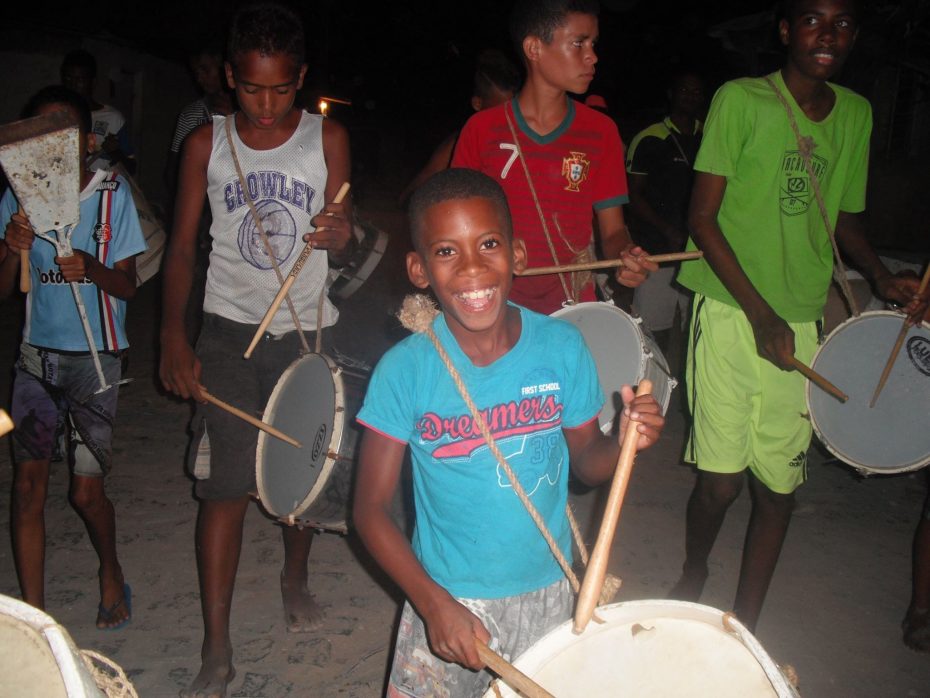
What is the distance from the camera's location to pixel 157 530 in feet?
13.4

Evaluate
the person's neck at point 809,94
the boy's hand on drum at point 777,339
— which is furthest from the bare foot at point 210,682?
the person's neck at point 809,94

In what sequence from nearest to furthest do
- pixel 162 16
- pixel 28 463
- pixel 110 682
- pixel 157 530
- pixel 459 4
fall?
pixel 110 682 < pixel 28 463 < pixel 157 530 < pixel 162 16 < pixel 459 4

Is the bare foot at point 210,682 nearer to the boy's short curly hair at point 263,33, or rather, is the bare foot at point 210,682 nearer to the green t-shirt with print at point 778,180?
the boy's short curly hair at point 263,33

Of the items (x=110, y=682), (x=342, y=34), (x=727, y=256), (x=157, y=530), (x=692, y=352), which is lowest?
(x=157, y=530)

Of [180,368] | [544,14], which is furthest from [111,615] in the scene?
[544,14]

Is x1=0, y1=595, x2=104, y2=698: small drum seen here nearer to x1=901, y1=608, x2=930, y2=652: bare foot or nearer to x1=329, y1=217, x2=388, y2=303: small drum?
x1=329, y1=217, x2=388, y2=303: small drum

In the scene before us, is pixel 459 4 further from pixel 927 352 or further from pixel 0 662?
pixel 0 662

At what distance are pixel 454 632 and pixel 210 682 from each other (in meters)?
1.58

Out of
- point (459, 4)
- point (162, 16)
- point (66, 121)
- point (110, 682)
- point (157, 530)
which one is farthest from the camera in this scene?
point (459, 4)

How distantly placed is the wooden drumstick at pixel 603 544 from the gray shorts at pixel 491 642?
1.70 ft

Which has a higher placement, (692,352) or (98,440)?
(692,352)

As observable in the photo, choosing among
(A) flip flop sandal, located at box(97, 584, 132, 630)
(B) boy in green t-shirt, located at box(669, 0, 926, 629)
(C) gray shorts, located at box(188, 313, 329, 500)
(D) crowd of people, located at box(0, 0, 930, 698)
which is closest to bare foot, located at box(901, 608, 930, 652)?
(D) crowd of people, located at box(0, 0, 930, 698)

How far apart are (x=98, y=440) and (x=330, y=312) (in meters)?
1.02

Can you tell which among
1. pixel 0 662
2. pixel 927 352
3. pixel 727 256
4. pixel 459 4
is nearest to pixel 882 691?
pixel 927 352
